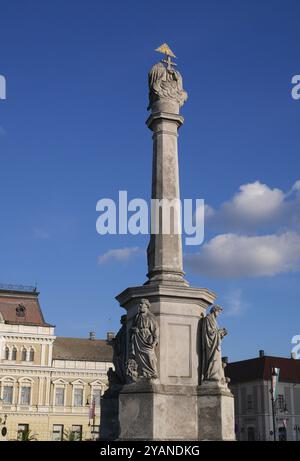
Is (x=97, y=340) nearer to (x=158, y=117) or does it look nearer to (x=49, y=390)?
(x=49, y=390)

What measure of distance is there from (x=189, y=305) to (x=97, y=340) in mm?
51098

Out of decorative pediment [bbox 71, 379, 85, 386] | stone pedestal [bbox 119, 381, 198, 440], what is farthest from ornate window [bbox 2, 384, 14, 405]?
stone pedestal [bbox 119, 381, 198, 440]

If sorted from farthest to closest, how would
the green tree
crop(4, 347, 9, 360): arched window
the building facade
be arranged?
1. the building facade
2. crop(4, 347, 9, 360): arched window
3. the green tree

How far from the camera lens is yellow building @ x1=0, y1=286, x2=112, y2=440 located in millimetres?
53656

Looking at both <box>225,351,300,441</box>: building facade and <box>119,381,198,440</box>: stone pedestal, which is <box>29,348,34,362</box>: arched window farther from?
<box>119,381,198,440</box>: stone pedestal

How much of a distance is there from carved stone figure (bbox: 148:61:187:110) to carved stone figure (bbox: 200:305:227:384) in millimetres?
5591

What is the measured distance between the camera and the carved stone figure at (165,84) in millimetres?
14570

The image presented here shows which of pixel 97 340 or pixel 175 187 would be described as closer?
pixel 175 187

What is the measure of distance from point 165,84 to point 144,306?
231 inches

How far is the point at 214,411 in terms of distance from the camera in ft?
37.7

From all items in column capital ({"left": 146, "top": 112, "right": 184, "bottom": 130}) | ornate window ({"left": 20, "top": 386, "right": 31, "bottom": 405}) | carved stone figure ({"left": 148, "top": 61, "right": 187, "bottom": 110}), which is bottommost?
ornate window ({"left": 20, "top": 386, "right": 31, "bottom": 405})

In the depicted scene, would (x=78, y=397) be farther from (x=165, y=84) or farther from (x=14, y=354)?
(x=165, y=84)

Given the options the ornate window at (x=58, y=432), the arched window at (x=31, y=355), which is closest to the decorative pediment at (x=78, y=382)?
the ornate window at (x=58, y=432)
